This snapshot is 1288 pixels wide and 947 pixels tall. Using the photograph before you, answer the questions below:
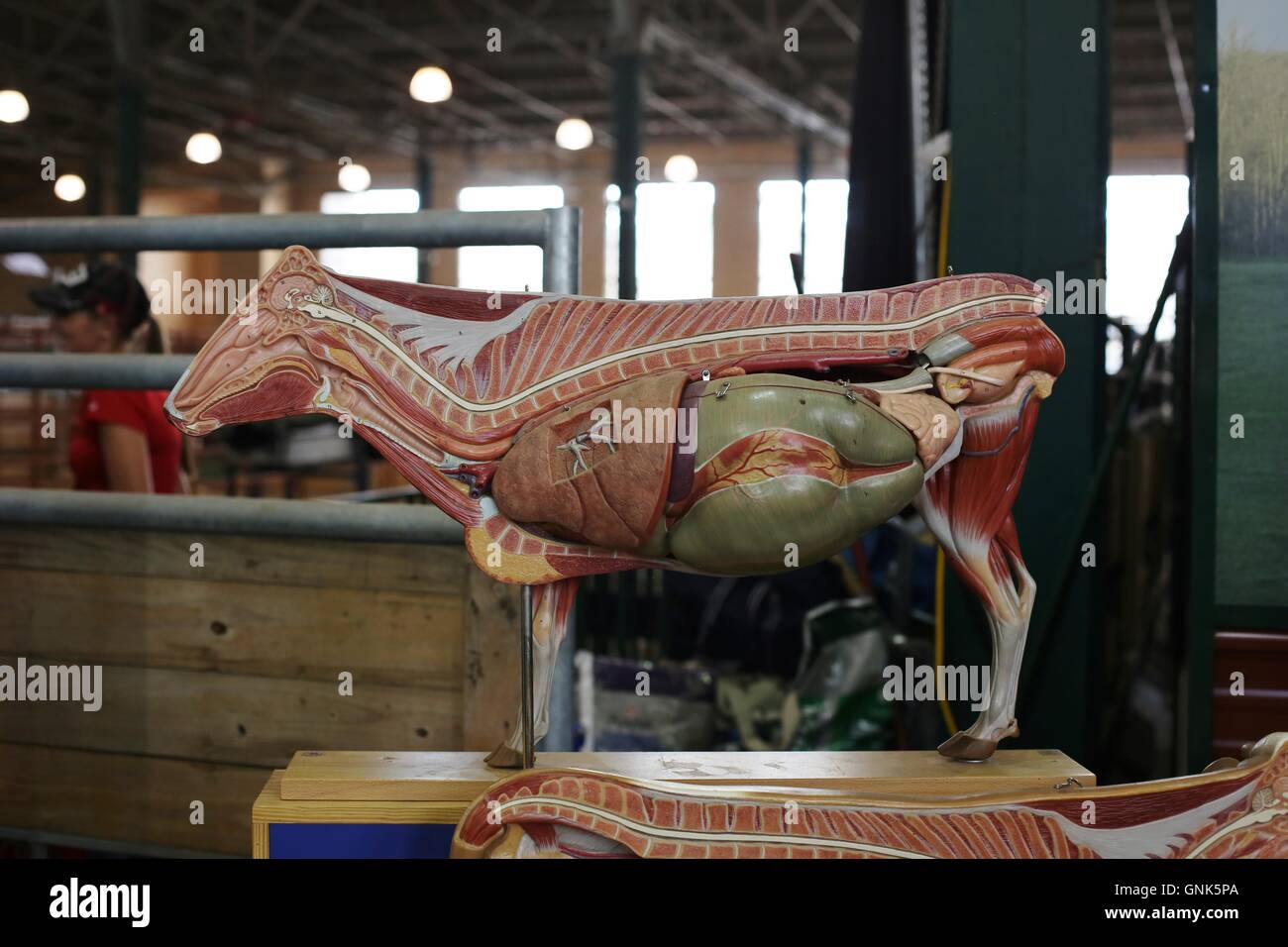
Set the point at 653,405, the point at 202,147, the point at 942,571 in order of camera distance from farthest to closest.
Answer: the point at 202,147 < the point at 942,571 < the point at 653,405

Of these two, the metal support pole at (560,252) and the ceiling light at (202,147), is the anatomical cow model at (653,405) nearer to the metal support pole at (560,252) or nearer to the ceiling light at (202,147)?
the metal support pole at (560,252)

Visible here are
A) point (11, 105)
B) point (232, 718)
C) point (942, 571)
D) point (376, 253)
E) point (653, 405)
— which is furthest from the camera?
point (376, 253)

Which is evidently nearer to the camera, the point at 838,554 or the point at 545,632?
the point at 545,632

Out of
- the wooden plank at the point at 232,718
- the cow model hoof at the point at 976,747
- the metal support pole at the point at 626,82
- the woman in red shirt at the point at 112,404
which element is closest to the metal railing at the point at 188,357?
the wooden plank at the point at 232,718

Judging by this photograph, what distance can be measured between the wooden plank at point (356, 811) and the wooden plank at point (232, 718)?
0.41 m

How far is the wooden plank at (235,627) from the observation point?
60.2 inches

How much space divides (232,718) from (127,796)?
211 mm

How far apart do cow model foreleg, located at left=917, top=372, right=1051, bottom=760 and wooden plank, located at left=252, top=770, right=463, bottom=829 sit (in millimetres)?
507

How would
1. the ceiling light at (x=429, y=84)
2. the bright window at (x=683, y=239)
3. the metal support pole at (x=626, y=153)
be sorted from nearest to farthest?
the metal support pole at (x=626, y=153)
the ceiling light at (x=429, y=84)
the bright window at (x=683, y=239)

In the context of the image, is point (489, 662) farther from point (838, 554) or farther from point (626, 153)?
point (626, 153)

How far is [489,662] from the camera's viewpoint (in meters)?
1.48

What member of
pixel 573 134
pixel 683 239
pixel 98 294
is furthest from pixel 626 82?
pixel 683 239

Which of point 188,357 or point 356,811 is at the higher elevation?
point 188,357

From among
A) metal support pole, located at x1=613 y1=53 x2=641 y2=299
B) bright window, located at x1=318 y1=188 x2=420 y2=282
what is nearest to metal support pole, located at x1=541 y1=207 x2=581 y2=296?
metal support pole, located at x1=613 y1=53 x2=641 y2=299
